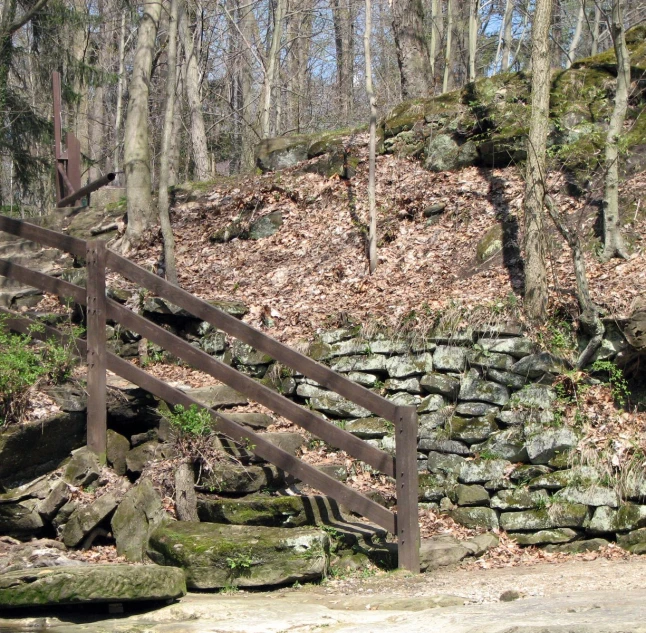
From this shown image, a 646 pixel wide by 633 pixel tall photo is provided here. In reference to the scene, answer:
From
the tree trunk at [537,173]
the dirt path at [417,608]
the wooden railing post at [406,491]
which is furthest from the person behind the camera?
the tree trunk at [537,173]

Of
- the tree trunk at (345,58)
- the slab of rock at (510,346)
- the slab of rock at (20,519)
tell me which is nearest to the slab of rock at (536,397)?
the slab of rock at (510,346)

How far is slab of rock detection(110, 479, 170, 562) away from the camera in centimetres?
638

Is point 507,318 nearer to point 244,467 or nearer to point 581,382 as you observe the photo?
point 581,382

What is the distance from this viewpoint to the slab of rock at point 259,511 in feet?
21.4

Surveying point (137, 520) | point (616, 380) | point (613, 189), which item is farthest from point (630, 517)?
point (137, 520)

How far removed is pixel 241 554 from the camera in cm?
583

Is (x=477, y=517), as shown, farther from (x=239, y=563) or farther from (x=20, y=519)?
(x=20, y=519)

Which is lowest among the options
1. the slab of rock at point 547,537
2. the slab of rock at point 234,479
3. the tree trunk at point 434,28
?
the slab of rock at point 547,537

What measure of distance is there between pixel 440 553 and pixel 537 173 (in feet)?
16.8

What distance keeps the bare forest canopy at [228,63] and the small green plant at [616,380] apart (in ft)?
18.0

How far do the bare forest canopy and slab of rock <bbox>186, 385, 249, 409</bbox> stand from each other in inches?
194

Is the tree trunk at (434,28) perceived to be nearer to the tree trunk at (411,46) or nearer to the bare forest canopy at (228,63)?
the bare forest canopy at (228,63)

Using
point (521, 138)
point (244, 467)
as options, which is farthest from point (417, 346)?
point (521, 138)

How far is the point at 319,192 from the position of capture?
1277cm
